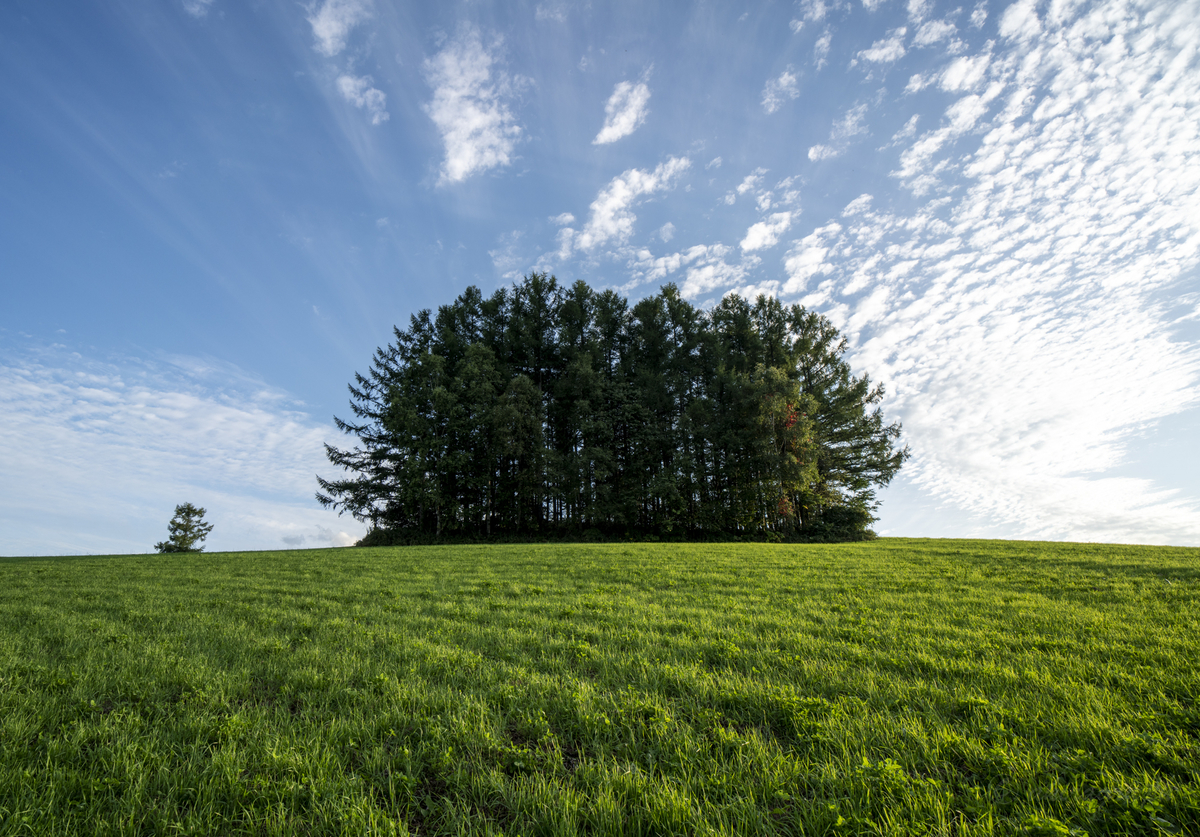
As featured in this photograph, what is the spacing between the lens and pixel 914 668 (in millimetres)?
5789

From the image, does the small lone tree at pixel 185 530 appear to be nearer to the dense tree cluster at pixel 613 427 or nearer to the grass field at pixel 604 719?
the dense tree cluster at pixel 613 427

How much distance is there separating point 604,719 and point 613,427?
36784 millimetres

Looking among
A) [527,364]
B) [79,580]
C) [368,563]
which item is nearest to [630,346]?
[527,364]

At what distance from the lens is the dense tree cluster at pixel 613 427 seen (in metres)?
36.6

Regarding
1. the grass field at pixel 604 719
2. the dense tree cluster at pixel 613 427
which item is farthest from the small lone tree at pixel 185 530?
the grass field at pixel 604 719

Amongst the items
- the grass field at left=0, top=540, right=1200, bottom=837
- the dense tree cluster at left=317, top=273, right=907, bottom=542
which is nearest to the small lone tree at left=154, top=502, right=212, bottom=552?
the dense tree cluster at left=317, top=273, right=907, bottom=542

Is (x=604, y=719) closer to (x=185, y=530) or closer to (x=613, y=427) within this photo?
(x=613, y=427)

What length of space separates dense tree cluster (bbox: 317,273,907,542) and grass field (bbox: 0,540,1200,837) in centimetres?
2705

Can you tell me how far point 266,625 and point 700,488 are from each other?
3343 cm

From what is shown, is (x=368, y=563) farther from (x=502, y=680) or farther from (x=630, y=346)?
(x=630, y=346)

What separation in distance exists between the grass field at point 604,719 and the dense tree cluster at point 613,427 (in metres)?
27.1

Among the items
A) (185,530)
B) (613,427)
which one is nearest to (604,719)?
(613,427)

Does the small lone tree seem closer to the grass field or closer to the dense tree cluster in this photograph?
the dense tree cluster

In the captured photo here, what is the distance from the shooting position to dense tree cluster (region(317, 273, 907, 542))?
36594mm
